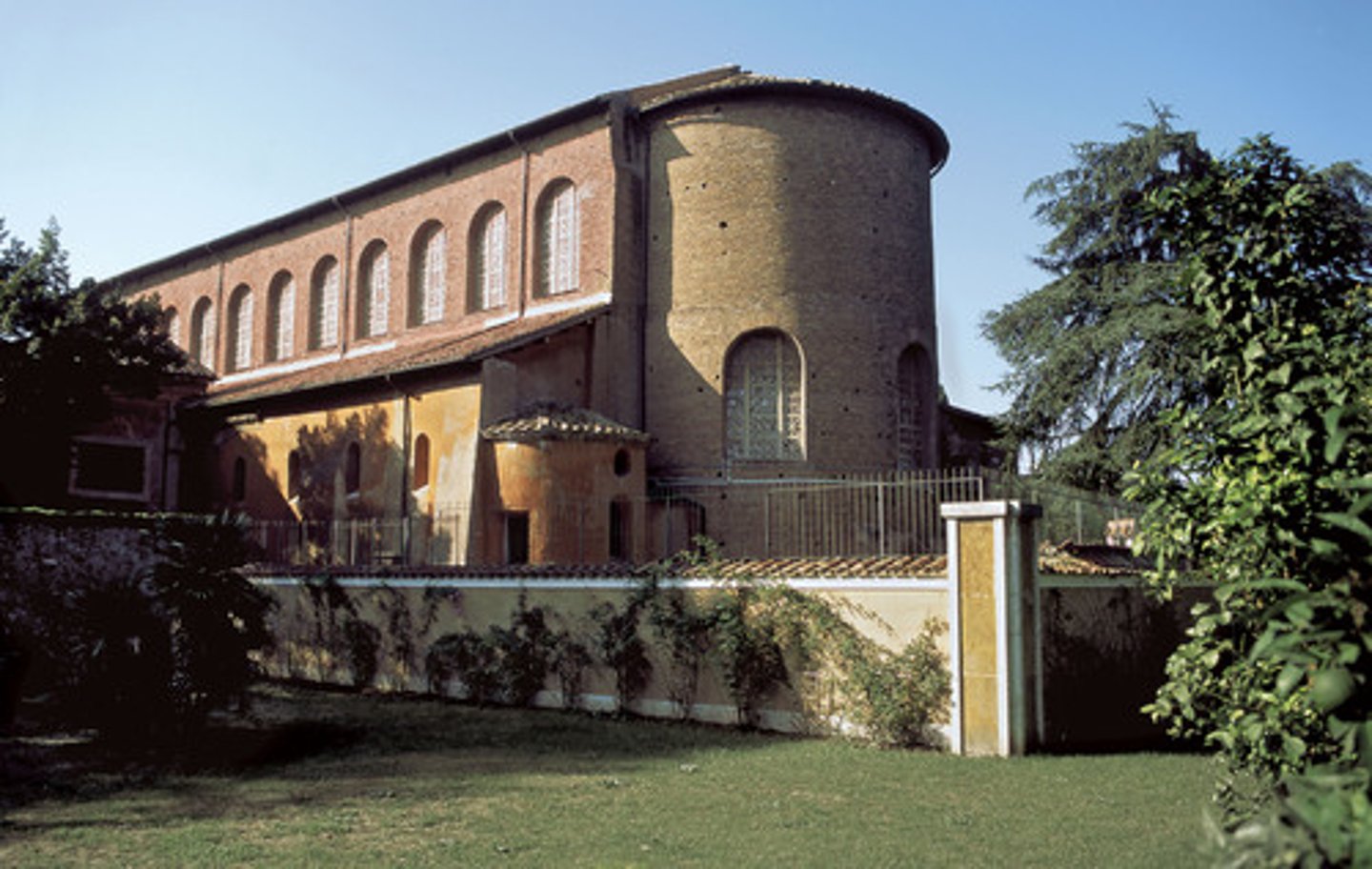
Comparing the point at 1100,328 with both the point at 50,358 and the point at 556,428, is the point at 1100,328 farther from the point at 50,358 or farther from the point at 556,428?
the point at 50,358

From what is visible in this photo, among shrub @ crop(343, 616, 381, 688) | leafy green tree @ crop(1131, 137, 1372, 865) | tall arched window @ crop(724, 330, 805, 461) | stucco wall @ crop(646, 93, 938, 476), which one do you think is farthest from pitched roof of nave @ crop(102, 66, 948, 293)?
leafy green tree @ crop(1131, 137, 1372, 865)

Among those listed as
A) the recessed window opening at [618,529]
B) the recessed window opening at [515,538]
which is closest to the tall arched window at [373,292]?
the recessed window opening at [515,538]

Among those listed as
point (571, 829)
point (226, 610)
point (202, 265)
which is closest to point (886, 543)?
point (226, 610)

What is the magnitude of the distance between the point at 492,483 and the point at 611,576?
6856 mm

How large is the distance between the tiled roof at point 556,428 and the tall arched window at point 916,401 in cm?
626

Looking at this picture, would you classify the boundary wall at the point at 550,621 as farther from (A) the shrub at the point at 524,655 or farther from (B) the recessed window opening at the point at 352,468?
(B) the recessed window opening at the point at 352,468

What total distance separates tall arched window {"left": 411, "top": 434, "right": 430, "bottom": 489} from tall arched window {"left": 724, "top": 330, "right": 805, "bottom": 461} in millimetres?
6139

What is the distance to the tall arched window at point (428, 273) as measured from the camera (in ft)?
96.1

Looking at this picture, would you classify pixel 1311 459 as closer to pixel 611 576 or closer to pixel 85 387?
pixel 611 576

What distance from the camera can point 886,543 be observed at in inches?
770

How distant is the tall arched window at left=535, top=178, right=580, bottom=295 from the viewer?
2603 centimetres

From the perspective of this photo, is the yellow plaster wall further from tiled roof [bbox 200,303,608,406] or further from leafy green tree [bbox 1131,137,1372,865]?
tiled roof [bbox 200,303,608,406]

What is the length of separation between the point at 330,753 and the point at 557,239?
16613 mm

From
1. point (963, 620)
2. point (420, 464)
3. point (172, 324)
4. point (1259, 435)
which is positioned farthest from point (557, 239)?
point (1259, 435)
